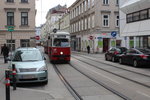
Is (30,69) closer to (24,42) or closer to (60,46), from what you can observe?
(60,46)

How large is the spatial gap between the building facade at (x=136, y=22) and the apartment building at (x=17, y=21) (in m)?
15.6

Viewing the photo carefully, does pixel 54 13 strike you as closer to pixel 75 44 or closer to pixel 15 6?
pixel 75 44

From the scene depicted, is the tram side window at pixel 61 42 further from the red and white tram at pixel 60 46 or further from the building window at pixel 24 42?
the building window at pixel 24 42

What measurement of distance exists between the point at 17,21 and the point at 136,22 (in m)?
19.8

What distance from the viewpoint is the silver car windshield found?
11312mm

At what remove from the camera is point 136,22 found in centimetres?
2680

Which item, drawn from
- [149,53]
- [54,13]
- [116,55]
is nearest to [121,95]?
[149,53]

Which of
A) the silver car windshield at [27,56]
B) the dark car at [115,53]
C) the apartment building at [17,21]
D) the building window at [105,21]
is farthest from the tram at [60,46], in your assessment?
the building window at [105,21]

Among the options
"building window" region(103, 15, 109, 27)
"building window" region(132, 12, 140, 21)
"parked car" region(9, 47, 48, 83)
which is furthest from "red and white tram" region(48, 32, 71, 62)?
"building window" region(103, 15, 109, 27)

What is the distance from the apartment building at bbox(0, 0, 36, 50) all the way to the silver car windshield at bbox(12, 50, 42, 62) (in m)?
26.4

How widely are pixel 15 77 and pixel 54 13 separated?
330ft

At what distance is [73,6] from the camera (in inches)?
2486

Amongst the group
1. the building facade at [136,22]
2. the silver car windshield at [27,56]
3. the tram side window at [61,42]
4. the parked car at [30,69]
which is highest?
the building facade at [136,22]

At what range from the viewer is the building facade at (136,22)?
24281mm
